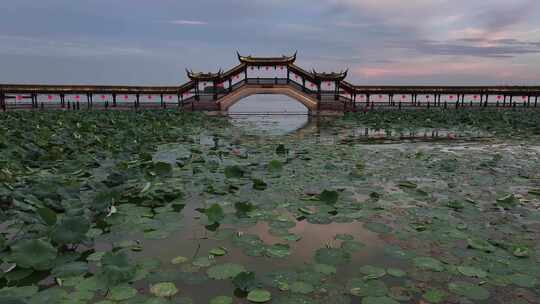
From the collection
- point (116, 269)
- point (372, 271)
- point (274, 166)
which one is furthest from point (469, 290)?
point (274, 166)

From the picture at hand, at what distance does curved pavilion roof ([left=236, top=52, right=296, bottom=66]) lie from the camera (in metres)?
29.4

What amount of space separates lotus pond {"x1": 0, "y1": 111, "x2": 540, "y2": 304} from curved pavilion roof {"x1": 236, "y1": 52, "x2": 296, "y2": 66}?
23.7 m

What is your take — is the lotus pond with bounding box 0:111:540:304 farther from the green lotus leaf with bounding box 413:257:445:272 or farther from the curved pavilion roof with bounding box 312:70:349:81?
the curved pavilion roof with bounding box 312:70:349:81

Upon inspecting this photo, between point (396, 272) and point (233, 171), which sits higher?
point (233, 171)

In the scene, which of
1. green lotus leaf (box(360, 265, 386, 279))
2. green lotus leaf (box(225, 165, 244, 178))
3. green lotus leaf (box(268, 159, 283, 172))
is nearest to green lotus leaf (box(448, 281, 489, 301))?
green lotus leaf (box(360, 265, 386, 279))

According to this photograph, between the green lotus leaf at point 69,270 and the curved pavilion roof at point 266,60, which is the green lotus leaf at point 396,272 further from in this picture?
the curved pavilion roof at point 266,60

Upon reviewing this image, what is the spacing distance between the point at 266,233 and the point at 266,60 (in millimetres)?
27572

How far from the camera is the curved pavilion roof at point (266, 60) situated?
1156 inches

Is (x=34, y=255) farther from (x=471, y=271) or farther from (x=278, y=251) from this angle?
(x=471, y=271)

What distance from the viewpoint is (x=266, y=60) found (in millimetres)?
29844

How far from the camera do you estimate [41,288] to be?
8.34 feet

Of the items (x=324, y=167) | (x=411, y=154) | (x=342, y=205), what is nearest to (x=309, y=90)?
(x=411, y=154)

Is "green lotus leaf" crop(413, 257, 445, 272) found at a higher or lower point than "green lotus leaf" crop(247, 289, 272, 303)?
lower

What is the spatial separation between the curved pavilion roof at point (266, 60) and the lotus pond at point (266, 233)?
2370cm
